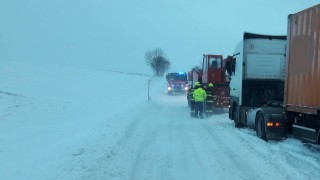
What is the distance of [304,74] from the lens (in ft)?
33.7

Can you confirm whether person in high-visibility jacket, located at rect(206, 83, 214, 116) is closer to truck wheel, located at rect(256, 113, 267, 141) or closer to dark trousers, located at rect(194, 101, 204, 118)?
dark trousers, located at rect(194, 101, 204, 118)

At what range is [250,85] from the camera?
1587 cm

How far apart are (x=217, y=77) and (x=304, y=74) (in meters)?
14.2

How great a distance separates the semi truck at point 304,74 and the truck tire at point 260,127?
1207 millimetres

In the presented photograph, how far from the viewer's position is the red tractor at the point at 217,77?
2386 centimetres

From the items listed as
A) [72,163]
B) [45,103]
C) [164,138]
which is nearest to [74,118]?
[45,103]

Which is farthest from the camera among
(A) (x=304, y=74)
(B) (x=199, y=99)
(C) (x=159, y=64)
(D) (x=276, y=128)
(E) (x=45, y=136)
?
(C) (x=159, y=64)

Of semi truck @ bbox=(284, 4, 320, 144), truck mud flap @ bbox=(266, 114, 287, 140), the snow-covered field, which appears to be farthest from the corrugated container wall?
the snow-covered field

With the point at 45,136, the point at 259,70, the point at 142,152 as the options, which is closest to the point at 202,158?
the point at 142,152

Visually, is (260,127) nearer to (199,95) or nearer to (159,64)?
(199,95)

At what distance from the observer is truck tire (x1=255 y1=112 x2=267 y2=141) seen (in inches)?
503

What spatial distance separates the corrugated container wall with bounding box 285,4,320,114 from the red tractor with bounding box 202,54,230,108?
40.4ft

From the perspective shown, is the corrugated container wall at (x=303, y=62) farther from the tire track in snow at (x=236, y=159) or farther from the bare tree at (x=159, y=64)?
the bare tree at (x=159, y=64)

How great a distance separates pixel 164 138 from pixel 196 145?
5.18ft
